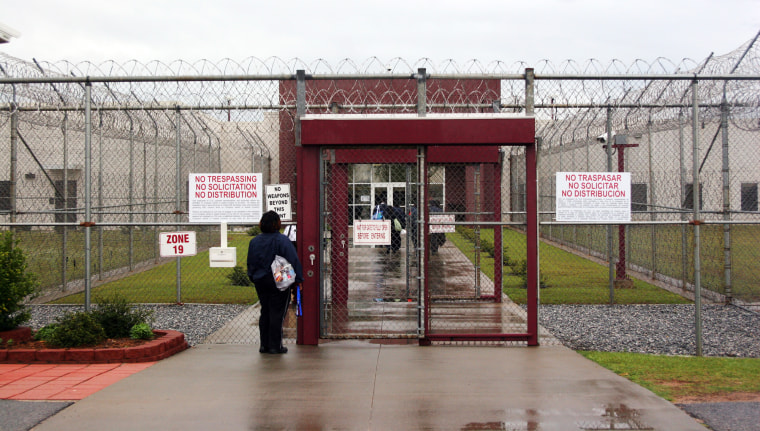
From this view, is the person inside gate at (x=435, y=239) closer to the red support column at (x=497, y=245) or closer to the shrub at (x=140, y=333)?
the red support column at (x=497, y=245)

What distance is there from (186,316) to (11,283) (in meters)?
3.52

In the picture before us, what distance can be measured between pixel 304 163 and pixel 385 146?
0.99 meters

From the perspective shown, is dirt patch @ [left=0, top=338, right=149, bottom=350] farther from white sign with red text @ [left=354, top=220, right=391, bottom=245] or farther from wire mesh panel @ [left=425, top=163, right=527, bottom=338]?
wire mesh panel @ [left=425, top=163, right=527, bottom=338]

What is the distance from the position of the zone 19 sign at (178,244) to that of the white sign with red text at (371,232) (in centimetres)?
201

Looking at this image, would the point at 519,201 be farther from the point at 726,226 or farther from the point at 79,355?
the point at 79,355

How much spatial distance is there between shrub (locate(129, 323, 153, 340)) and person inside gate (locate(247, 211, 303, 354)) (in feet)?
4.30

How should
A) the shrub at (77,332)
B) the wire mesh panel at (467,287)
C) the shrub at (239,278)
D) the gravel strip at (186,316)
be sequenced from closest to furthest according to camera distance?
the shrub at (77,332)
the wire mesh panel at (467,287)
the gravel strip at (186,316)
the shrub at (239,278)

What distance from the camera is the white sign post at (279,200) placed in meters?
7.80

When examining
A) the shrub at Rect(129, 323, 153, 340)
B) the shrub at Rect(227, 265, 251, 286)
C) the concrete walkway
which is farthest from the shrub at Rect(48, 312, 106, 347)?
the shrub at Rect(227, 265, 251, 286)

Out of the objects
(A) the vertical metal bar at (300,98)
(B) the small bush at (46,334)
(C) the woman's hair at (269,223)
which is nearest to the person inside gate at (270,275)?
(C) the woman's hair at (269,223)

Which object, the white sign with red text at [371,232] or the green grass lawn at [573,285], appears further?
the green grass lawn at [573,285]

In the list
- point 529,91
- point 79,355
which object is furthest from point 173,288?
point 529,91

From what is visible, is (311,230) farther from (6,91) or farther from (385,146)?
(6,91)

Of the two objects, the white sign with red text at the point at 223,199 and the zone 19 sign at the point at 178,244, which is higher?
the white sign with red text at the point at 223,199
